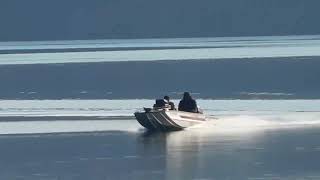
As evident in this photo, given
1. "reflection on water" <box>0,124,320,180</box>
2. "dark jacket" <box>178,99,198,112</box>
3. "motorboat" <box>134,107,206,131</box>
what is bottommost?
"reflection on water" <box>0,124,320,180</box>

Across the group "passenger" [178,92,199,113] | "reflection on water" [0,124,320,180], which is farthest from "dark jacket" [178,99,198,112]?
"reflection on water" [0,124,320,180]

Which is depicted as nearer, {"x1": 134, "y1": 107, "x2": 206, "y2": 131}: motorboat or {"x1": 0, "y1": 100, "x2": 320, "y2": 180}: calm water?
{"x1": 0, "y1": 100, "x2": 320, "y2": 180}: calm water

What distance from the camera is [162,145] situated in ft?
119

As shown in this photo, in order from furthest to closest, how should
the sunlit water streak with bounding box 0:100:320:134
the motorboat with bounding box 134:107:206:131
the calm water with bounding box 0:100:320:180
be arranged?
the sunlit water streak with bounding box 0:100:320:134 < the motorboat with bounding box 134:107:206:131 < the calm water with bounding box 0:100:320:180

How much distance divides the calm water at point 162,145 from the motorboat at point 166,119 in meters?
0.28

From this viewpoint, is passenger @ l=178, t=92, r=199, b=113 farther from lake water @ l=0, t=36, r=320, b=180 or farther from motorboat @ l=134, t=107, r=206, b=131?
lake water @ l=0, t=36, r=320, b=180

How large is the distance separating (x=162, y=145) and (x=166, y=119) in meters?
2.69

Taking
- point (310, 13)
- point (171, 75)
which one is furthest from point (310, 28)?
point (171, 75)

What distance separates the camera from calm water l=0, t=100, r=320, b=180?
30719mm

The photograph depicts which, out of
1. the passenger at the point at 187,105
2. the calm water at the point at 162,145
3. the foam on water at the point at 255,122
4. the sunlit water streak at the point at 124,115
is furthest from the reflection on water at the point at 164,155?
the sunlit water streak at the point at 124,115

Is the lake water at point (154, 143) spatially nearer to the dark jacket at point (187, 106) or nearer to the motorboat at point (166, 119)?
the motorboat at point (166, 119)

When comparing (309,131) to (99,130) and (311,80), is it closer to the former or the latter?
(99,130)

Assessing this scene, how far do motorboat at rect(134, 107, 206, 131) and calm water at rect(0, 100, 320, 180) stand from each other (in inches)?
11.1

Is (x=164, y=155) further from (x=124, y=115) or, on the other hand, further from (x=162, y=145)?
(x=124, y=115)
